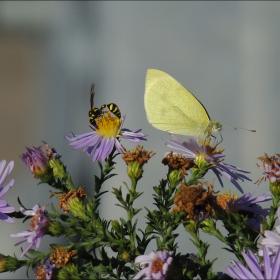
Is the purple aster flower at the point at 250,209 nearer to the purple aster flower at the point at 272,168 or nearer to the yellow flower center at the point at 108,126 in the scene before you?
the purple aster flower at the point at 272,168

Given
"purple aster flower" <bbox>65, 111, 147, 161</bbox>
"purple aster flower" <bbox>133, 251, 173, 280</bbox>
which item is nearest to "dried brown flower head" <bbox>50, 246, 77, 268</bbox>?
"purple aster flower" <bbox>133, 251, 173, 280</bbox>

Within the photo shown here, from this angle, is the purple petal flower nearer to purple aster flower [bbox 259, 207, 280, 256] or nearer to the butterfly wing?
purple aster flower [bbox 259, 207, 280, 256]

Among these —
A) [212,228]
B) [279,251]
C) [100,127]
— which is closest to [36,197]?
[100,127]

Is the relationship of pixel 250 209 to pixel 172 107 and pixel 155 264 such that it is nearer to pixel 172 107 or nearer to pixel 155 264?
pixel 155 264

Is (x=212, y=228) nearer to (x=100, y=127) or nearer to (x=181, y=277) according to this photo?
(x=181, y=277)

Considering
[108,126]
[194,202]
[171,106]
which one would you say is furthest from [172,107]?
[194,202]

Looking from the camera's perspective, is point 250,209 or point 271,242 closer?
point 271,242

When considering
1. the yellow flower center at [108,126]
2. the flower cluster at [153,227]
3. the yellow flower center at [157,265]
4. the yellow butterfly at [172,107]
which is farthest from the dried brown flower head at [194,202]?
the yellow butterfly at [172,107]
